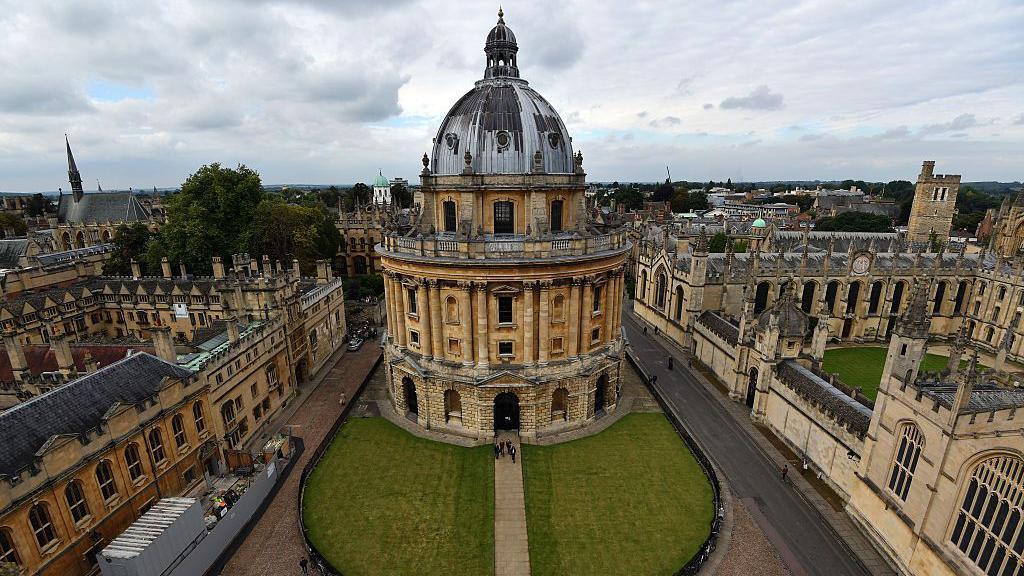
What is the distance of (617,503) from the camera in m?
26.4

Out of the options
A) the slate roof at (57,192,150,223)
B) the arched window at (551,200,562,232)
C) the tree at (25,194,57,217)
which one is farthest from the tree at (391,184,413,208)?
the arched window at (551,200,562,232)

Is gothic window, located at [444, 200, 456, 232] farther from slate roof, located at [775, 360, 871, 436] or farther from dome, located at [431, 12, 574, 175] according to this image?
slate roof, located at [775, 360, 871, 436]

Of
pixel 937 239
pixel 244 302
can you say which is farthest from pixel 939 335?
pixel 244 302

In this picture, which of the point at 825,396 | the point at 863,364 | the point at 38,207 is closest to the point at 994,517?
the point at 825,396

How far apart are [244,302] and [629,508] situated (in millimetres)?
33056

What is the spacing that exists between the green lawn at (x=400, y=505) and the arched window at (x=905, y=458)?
19.9m

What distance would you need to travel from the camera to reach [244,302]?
124ft

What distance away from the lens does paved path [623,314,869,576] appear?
22562 mm

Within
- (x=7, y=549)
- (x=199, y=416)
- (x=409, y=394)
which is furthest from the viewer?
(x=409, y=394)

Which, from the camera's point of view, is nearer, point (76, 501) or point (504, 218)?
point (76, 501)

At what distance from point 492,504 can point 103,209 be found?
365 feet

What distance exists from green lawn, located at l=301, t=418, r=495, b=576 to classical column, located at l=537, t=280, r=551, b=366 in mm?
7391

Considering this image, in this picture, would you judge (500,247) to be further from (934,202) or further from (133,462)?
(934,202)

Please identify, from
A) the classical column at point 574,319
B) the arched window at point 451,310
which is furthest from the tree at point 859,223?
the arched window at point 451,310
